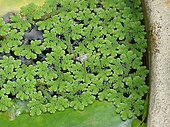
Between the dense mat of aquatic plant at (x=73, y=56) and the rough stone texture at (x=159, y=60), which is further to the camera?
the dense mat of aquatic plant at (x=73, y=56)

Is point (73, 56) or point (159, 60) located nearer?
point (159, 60)

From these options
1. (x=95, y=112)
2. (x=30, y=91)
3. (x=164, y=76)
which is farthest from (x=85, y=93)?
(x=164, y=76)

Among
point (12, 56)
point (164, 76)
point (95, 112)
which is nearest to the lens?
point (164, 76)

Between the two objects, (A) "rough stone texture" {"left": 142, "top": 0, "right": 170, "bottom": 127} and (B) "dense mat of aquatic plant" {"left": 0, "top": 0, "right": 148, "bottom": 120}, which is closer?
(A) "rough stone texture" {"left": 142, "top": 0, "right": 170, "bottom": 127}

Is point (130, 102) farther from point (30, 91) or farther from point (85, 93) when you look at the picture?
point (30, 91)
